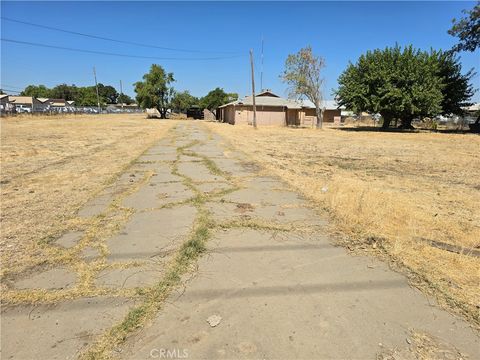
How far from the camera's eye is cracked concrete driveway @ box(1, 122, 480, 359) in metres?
2.13

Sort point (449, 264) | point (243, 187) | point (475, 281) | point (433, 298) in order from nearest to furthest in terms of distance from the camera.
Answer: point (433, 298)
point (475, 281)
point (449, 264)
point (243, 187)

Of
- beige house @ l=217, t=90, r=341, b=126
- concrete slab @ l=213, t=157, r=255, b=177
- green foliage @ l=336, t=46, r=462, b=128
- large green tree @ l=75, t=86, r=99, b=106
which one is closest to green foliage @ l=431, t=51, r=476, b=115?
green foliage @ l=336, t=46, r=462, b=128

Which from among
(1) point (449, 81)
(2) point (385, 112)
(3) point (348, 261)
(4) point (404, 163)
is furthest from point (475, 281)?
(1) point (449, 81)

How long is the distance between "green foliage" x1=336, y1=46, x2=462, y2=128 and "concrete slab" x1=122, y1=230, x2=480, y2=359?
27706mm

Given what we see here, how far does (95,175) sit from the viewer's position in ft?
24.7

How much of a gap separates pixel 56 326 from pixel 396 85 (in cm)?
3073

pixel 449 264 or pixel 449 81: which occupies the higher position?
pixel 449 81

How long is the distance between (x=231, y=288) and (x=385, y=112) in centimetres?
3060

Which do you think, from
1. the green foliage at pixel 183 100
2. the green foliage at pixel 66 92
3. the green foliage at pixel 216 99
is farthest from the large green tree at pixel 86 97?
the green foliage at pixel 216 99

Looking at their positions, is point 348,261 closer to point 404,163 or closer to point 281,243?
point 281,243

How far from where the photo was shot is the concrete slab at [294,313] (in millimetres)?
2135

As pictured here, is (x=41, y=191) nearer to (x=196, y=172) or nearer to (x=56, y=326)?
(x=196, y=172)

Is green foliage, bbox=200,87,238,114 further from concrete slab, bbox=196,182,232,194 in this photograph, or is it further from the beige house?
concrete slab, bbox=196,182,232,194

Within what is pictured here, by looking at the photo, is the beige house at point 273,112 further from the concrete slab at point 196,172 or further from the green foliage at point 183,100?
the concrete slab at point 196,172
